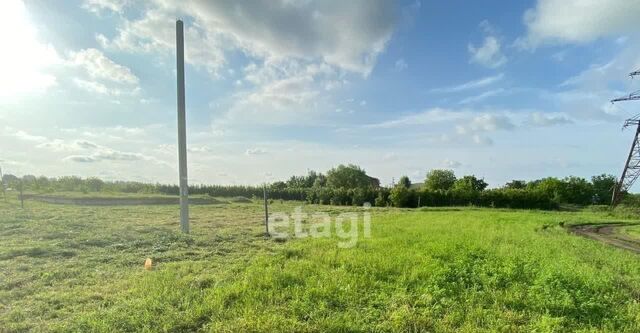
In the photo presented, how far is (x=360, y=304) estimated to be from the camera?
394 cm

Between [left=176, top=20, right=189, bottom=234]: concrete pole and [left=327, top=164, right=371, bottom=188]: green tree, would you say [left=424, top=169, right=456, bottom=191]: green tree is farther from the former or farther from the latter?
[left=176, top=20, right=189, bottom=234]: concrete pole

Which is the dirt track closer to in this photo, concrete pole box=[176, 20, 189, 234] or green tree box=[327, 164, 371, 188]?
concrete pole box=[176, 20, 189, 234]

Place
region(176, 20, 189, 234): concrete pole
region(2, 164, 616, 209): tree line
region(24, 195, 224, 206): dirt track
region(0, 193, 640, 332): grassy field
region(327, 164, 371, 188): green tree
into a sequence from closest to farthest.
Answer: region(0, 193, 640, 332): grassy field, region(176, 20, 189, 234): concrete pole, region(24, 195, 224, 206): dirt track, region(2, 164, 616, 209): tree line, region(327, 164, 371, 188): green tree

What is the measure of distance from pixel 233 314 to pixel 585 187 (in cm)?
4829

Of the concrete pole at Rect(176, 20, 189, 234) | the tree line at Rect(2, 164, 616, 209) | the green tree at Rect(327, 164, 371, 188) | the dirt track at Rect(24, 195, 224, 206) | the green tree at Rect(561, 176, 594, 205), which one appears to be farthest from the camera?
the green tree at Rect(327, 164, 371, 188)

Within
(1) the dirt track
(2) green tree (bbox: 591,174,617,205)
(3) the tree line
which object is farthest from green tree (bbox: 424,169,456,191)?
(1) the dirt track

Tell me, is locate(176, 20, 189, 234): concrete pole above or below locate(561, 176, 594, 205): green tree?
above

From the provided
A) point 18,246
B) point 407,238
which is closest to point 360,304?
→ point 407,238

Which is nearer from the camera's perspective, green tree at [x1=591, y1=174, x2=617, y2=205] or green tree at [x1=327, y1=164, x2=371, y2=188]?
green tree at [x1=591, y1=174, x2=617, y2=205]

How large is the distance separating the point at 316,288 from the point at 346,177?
154ft

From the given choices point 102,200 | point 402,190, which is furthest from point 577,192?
point 102,200

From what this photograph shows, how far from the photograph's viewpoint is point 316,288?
14.2 feet

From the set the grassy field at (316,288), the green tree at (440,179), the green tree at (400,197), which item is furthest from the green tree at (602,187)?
the grassy field at (316,288)

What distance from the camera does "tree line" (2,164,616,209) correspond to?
98.4 feet
